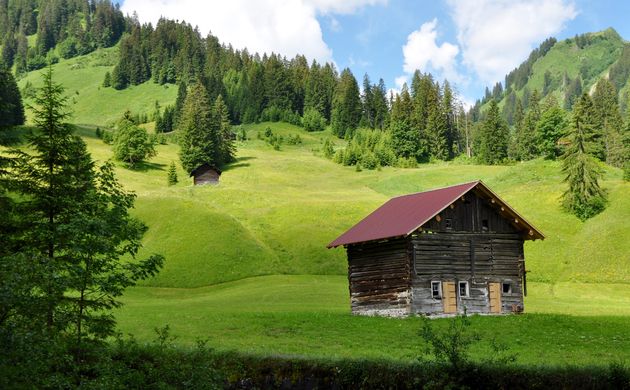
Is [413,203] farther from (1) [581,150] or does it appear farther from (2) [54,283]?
(1) [581,150]

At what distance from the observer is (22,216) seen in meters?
22.7

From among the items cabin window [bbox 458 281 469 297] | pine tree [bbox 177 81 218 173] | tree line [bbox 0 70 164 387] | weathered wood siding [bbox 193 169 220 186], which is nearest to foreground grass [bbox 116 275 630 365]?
cabin window [bbox 458 281 469 297]

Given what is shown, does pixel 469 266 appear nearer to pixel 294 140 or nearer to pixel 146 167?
pixel 146 167

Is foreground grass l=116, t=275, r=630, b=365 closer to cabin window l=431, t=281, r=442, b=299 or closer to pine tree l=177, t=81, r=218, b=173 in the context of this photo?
cabin window l=431, t=281, r=442, b=299

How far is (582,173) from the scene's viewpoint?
7975cm

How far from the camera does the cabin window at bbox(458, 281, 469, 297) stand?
4412 centimetres

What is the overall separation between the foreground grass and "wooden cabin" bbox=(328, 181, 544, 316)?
2979 millimetres

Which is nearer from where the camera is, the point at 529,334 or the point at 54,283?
the point at 54,283

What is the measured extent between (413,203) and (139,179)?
7462 cm

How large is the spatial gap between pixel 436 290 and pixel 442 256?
2.44 m

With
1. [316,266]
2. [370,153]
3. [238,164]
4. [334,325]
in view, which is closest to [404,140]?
[370,153]

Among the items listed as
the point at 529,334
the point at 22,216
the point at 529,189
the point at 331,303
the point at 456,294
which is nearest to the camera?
the point at 22,216

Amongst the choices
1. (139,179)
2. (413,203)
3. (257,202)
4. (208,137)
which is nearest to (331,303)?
(413,203)

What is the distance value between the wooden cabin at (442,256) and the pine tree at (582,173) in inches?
1490
